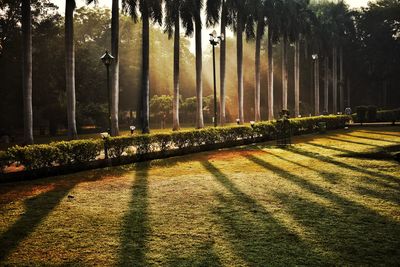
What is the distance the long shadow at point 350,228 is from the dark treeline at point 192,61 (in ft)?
70.9

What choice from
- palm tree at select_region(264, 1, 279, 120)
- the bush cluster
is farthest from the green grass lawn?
the bush cluster

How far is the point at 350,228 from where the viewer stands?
615 cm

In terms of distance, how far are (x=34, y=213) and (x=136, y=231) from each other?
2912 mm

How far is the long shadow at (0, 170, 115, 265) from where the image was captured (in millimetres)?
5919

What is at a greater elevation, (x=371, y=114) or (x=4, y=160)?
(x=371, y=114)

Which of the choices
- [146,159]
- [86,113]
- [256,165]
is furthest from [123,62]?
[256,165]

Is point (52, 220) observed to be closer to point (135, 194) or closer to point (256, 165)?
point (135, 194)

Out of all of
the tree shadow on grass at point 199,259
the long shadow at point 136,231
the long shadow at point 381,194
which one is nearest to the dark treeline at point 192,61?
the long shadow at point 136,231

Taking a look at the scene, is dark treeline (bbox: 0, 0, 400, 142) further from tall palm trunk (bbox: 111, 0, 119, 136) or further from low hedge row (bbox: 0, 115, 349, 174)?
low hedge row (bbox: 0, 115, 349, 174)

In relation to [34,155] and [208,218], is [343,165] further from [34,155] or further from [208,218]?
[34,155]

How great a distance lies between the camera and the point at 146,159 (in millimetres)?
16109

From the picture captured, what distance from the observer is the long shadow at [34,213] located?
5.92 metres

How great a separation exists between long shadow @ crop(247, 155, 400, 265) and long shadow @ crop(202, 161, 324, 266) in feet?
1.56

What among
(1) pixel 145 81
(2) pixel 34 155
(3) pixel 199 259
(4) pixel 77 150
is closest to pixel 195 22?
(1) pixel 145 81
